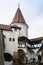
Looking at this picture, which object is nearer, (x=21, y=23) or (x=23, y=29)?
(x=23, y=29)

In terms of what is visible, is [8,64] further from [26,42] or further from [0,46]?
[0,46]

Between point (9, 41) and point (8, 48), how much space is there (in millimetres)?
1869

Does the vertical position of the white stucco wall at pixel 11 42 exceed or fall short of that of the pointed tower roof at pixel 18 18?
it falls short

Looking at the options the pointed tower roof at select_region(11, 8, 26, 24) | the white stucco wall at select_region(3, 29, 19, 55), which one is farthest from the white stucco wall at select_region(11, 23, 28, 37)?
the white stucco wall at select_region(3, 29, 19, 55)

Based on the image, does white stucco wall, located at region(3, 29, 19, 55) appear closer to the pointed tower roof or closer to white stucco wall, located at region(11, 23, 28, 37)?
white stucco wall, located at region(11, 23, 28, 37)

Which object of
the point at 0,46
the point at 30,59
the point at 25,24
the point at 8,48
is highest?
the point at 0,46

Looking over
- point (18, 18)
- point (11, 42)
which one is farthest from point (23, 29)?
point (11, 42)

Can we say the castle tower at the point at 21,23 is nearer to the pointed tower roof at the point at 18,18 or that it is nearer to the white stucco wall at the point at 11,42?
the pointed tower roof at the point at 18,18

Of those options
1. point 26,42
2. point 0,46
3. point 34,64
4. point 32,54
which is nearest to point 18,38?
point 26,42

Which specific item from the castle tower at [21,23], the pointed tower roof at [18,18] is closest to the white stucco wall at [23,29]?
the castle tower at [21,23]

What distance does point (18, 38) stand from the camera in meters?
55.4

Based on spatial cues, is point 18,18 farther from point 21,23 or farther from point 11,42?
point 11,42

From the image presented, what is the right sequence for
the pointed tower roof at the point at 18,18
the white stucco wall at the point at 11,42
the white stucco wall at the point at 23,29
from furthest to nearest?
the pointed tower roof at the point at 18,18 < the white stucco wall at the point at 23,29 < the white stucco wall at the point at 11,42

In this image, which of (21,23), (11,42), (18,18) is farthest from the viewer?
(18,18)
